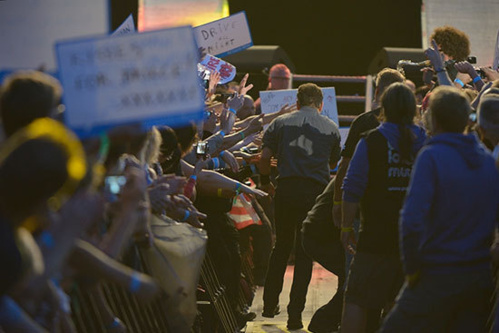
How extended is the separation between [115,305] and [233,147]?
3.90m

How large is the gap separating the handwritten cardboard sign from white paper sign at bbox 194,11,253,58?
0.28 meters

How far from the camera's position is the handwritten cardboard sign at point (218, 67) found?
995 cm

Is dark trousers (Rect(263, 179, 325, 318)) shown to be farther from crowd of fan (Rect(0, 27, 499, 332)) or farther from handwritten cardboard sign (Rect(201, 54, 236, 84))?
handwritten cardboard sign (Rect(201, 54, 236, 84))

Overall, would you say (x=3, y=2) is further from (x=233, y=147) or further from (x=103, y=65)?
(x=233, y=147)

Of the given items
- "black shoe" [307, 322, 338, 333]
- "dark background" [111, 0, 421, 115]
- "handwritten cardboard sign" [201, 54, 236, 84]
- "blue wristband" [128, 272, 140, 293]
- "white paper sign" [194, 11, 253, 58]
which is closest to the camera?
"blue wristband" [128, 272, 140, 293]

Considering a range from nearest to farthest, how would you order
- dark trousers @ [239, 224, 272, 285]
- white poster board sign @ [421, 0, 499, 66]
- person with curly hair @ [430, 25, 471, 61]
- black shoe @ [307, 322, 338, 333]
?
black shoe @ [307, 322, 338, 333]
person with curly hair @ [430, 25, 471, 61]
dark trousers @ [239, 224, 272, 285]
white poster board sign @ [421, 0, 499, 66]

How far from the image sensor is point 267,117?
442 inches

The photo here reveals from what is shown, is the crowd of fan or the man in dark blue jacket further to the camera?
the man in dark blue jacket

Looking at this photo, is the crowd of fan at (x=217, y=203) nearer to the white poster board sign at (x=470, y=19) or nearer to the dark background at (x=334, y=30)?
the white poster board sign at (x=470, y=19)

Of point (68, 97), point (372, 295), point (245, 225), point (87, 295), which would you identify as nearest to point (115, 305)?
point (87, 295)

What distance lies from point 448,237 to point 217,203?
3.48m

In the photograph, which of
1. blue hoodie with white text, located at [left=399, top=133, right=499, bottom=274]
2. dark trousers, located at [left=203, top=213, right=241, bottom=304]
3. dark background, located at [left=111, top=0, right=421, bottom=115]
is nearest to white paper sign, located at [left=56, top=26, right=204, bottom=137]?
blue hoodie with white text, located at [left=399, top=133, right=499, bottom=274]

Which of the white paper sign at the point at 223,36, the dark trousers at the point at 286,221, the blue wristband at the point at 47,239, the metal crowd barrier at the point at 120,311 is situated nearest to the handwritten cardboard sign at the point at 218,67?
the white paper sign at the point at 223,36

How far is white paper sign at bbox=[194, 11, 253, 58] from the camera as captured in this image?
10383 millimetres
